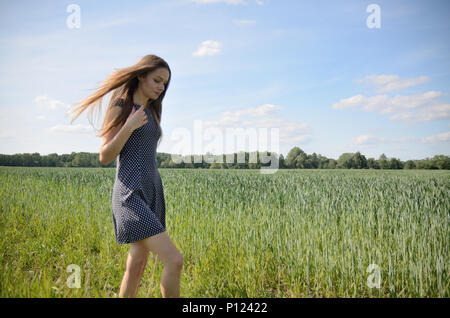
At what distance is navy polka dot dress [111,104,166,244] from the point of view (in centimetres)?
160

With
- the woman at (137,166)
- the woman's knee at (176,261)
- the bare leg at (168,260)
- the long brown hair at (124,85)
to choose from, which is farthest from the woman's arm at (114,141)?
the woman's knee at (176,261)

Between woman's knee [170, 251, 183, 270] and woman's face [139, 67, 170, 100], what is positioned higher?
woman's face [139, 67, 170, 100]

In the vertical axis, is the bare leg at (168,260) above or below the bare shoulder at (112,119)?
below

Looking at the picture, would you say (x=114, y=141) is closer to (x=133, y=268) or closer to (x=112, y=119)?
(x=112, y=119)

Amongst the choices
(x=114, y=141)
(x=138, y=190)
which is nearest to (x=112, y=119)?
(x=114, y=141)

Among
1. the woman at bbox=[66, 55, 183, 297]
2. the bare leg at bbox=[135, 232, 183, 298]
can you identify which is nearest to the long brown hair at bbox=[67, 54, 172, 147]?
the woman at bbox=[66, 55, 183, 297]

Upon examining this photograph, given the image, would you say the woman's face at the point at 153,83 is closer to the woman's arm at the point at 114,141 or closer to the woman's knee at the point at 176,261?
the woman's arm at the point at 114,141

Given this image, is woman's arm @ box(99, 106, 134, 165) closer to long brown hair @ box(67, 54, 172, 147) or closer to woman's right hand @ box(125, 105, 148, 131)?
woman's right hand @ box(125, 105, 148, 131)

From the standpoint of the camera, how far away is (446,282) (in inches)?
89.3

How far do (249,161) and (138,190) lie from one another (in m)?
41.4

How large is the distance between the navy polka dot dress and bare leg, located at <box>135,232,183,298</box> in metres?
0.05

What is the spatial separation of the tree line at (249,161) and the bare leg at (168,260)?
32.3 metres

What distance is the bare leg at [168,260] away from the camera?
5.05ft
